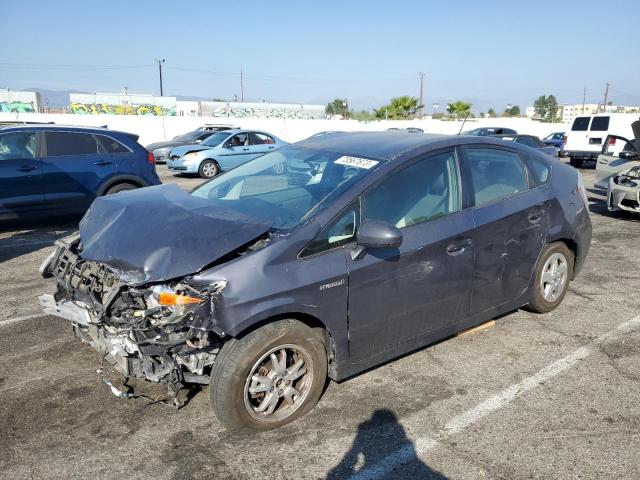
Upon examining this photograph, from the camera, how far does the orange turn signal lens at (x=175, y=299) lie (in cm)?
280

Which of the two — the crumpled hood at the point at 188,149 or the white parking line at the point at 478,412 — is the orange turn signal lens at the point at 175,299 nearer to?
the white parking line at the point at 478,412

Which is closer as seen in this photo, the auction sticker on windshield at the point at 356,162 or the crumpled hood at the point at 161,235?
the crumpled hood at the point at 161,235

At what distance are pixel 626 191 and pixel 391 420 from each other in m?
7.86

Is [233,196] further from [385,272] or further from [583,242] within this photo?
[583,242]

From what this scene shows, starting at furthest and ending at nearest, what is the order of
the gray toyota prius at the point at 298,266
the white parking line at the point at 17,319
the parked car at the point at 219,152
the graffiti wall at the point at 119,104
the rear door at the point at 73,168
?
the graffiti wall at the point at 119,104 → the parked car at the point at 219,152 → the rear door at the point at 73,168 → the white parking line at the point at 17,319 → the gray toyota prius at the point at 298,266

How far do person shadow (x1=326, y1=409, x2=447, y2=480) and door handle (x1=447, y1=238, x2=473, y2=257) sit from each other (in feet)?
3.89

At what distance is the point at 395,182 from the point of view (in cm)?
350

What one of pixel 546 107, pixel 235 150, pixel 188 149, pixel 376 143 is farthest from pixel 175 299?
pixel 546 107

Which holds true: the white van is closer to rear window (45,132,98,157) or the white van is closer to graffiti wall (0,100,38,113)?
rear window (45,132,98,157)

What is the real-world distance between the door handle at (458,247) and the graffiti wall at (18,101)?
3829cm

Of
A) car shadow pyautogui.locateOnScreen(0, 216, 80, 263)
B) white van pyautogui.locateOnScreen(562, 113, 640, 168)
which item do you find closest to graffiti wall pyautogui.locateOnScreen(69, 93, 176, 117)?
white van pyautogui.locateOnScreen(562, 113, 640, 168)

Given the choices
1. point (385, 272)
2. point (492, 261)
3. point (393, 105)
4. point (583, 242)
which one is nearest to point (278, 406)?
point (385, 272)

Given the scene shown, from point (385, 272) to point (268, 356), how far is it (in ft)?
2.94

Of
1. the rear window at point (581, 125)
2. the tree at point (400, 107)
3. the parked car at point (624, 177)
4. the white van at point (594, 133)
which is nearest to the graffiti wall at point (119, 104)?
the tree at point (400, 107)
